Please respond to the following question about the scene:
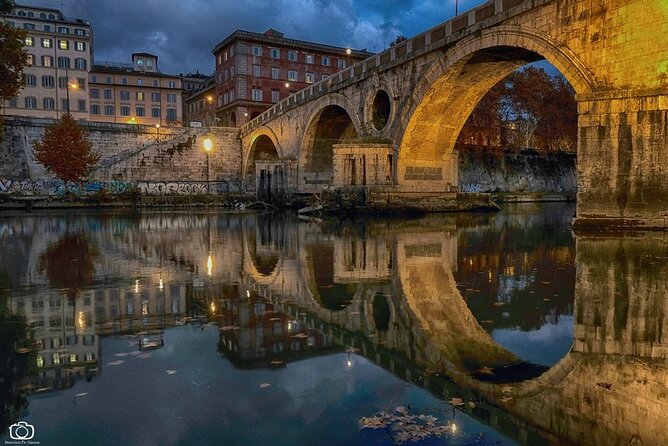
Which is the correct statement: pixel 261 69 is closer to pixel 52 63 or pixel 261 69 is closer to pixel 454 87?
pixel 52 63

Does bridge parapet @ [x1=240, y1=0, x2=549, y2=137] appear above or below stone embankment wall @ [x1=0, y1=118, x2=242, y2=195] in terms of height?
above

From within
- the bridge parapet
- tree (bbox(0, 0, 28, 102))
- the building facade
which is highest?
the building facade

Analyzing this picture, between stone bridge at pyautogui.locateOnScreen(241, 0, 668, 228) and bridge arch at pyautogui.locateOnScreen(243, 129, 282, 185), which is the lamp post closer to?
bridge arch at pyautogui.locateOnScreen(243, 129, 282, 185)

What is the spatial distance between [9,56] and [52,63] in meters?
45.5

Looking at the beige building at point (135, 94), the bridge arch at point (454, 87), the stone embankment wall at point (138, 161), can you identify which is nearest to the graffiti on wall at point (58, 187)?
the stone embankment wall at point (138, 161)

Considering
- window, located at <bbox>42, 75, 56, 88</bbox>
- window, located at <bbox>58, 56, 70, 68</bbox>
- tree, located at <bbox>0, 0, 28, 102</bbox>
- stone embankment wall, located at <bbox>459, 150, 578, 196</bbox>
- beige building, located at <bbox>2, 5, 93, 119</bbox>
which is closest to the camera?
tree, located at <bbox>0, 0, 28, 102</bbox>

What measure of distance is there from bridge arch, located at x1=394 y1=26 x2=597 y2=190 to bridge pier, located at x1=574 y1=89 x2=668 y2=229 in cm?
131

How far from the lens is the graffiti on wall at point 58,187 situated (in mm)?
38312

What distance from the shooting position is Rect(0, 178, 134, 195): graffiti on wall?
126 feet

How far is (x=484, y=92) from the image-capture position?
2417 cm

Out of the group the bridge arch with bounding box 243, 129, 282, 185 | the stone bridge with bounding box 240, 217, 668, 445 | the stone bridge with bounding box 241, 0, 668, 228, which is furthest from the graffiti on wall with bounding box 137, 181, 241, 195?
the stone bridge with bounding box 240, 217, 668, 445

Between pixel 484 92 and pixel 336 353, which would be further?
pixel 484 92

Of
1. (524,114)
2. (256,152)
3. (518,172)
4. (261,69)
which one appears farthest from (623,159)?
(261,69)

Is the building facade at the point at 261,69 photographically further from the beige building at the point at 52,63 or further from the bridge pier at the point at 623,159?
the bridge pier at the point at 623,159
